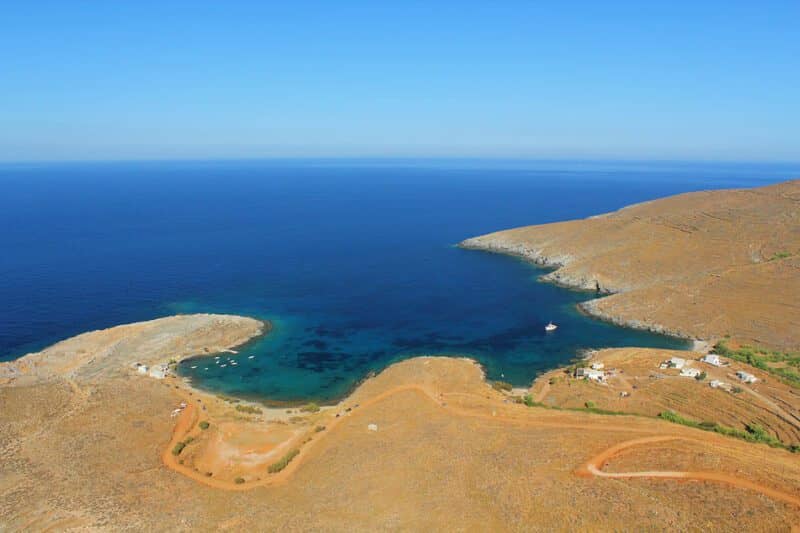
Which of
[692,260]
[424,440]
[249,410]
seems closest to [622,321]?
[692,260]

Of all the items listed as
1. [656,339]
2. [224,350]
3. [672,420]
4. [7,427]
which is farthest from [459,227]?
[7,427]

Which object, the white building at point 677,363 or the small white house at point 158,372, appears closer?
the white building at point 677,363

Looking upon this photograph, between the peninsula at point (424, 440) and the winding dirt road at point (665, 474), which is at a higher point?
the winding dirt road at point (665, 474)

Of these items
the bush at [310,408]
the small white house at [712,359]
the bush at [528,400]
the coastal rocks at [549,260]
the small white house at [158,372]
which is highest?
the coastal rocks at [549,260]

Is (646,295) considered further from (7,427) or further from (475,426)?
(7,427)

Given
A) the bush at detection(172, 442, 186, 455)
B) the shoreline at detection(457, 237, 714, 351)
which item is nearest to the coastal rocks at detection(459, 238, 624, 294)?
the shoreline at detection(457, 237, 714, 351)

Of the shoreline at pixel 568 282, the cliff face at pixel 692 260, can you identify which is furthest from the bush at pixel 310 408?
the cliff face at pixel 692 260

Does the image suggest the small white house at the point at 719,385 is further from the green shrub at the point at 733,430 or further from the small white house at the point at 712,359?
the green shrub at the point at 733,430
